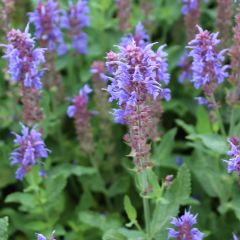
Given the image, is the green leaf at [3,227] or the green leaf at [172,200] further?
the green leaf at [172,200]

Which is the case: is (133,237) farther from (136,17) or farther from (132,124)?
(136,17)

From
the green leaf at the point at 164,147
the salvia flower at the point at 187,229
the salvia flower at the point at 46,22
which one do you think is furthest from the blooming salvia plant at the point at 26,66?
the salvia flower at the point at 187,229

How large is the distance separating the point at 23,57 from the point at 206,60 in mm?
1169

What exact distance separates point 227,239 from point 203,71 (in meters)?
1.35

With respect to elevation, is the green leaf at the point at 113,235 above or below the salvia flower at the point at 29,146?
below

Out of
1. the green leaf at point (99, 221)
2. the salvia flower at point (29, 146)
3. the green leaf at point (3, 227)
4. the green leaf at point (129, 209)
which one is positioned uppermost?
the salvia flower at point (29, 146)

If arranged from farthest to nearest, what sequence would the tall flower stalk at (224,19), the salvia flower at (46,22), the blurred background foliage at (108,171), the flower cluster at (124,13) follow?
the flower cluster at (124,13) → the salvia flower at (46,22) → the tall flower stalk at (224,19) → the blurred background foliage at (108,171)

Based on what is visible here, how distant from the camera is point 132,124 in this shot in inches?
120

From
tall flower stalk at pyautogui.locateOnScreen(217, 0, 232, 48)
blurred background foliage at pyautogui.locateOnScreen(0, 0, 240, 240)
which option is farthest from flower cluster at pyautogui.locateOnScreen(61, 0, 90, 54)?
tall flower stalk at pyautogui.locateOnScreen(217, 0, 232, 48)

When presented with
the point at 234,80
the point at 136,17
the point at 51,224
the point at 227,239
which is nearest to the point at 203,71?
the point at 234,80

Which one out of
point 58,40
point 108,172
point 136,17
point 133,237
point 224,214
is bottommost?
point 133,237

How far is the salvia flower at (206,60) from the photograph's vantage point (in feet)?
11.0

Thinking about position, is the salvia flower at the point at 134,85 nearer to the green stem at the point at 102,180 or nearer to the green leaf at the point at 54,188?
the green leaf at the point at 54,188

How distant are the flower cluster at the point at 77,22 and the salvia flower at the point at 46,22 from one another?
271 millimetres
